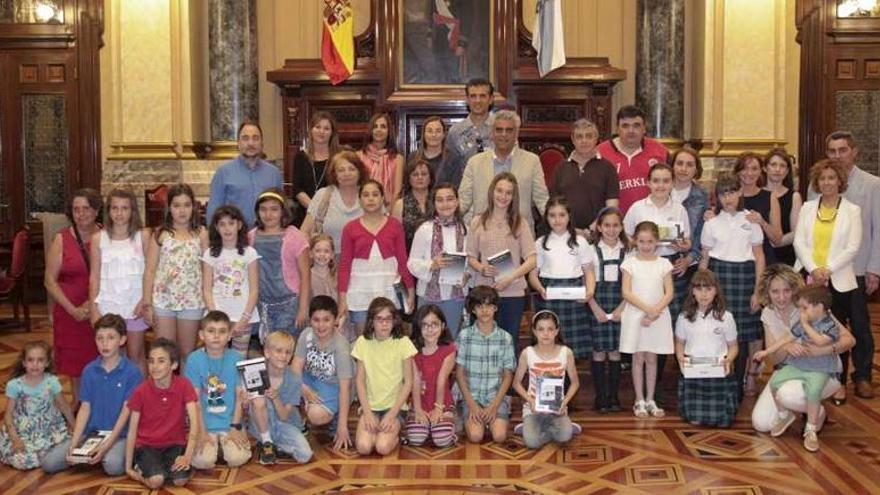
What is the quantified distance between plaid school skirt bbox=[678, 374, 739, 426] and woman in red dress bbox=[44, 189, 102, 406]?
3632 mm

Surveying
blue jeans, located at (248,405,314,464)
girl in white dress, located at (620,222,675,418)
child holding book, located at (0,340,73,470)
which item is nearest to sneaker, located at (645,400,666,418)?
girl in white dress, located at (620,222,675,418)

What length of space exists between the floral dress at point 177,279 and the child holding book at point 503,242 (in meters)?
1.65

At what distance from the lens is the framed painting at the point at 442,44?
447 inches

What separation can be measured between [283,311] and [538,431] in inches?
67.2

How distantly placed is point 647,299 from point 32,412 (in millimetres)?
3591

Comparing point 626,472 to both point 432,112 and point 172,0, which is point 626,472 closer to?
point 432,112

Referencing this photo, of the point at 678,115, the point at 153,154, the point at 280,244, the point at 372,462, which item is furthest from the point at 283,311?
the point at 678,115

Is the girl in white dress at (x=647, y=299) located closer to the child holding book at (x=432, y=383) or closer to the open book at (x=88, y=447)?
the child holding book at (x=432, y=383)

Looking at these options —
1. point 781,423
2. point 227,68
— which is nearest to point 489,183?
point 781,423

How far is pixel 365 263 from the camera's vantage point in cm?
609

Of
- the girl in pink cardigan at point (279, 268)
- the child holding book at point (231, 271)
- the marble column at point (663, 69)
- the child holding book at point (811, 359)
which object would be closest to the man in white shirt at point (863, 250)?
the child holding book at point (811, 359)

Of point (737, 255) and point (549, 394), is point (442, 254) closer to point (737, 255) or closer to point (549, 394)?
point (549, 394)

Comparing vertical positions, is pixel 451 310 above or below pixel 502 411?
above

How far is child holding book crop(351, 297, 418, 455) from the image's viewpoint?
18.5 ft
